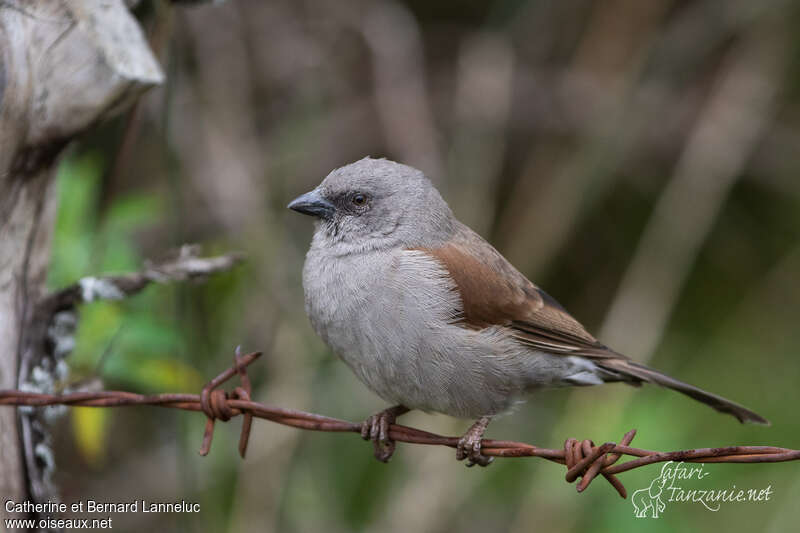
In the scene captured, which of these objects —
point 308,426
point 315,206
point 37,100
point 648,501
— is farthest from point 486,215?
point 37,100

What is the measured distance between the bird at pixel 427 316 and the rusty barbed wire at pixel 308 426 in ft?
0.75

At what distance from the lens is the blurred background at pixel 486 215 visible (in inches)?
194

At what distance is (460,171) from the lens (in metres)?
5.98

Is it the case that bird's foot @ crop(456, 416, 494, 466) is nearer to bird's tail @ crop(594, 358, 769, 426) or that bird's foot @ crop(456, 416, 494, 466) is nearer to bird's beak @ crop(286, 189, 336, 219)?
bird's tail @ crop(594, 358, 769, 426)

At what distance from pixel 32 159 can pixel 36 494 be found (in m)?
1.20

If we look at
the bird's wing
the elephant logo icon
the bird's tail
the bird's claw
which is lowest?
the elephant logo icon

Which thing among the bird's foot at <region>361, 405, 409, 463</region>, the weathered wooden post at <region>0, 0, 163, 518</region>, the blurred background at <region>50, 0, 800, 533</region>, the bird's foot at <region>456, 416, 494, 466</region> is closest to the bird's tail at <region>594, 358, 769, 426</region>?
the bird's foot at <region>456, 416, 494, 466</region>

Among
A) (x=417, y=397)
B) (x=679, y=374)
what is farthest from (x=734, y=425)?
(x=417, y=397)

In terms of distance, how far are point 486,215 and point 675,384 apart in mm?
2915

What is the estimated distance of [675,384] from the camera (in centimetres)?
327

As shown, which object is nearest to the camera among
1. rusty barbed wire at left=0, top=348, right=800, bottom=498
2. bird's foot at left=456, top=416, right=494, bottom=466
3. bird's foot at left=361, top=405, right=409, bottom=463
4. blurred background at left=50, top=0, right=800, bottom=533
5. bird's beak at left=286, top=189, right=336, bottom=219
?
rusty barbed wire at left=0, top=348, right=800, bottom=498

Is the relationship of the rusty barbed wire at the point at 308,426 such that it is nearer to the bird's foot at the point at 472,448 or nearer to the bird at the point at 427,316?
the bird's foot at the point at 472,448

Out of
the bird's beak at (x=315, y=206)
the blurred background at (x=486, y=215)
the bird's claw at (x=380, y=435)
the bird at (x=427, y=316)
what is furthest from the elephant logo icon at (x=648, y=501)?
the bird's beak at (x=315, y=206)

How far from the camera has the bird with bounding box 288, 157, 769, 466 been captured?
3.11 m
